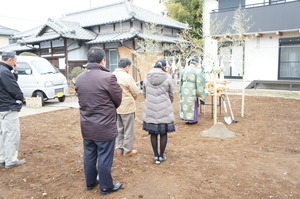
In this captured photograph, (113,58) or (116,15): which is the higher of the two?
(116,15)

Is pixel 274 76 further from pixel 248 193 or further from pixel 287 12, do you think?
pixel 248 193

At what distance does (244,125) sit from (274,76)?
31.8ft

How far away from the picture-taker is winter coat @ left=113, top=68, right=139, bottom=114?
4.14 m

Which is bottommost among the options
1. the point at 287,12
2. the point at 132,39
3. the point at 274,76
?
the point at 274,76

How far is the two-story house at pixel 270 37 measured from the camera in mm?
13055

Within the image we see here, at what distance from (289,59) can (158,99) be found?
42.3 feet

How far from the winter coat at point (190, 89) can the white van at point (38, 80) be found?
585cm

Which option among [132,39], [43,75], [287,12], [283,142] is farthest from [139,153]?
[287,12]

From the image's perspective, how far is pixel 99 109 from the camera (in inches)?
113

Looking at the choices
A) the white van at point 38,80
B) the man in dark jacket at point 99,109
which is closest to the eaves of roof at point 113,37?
the white van at point 38,80

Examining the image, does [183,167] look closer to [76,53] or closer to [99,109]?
[99,109]

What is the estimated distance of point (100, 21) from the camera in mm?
16328

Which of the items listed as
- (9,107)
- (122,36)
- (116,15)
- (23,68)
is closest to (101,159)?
(9,107)

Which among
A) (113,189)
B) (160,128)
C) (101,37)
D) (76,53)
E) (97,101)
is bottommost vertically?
(113,189)
